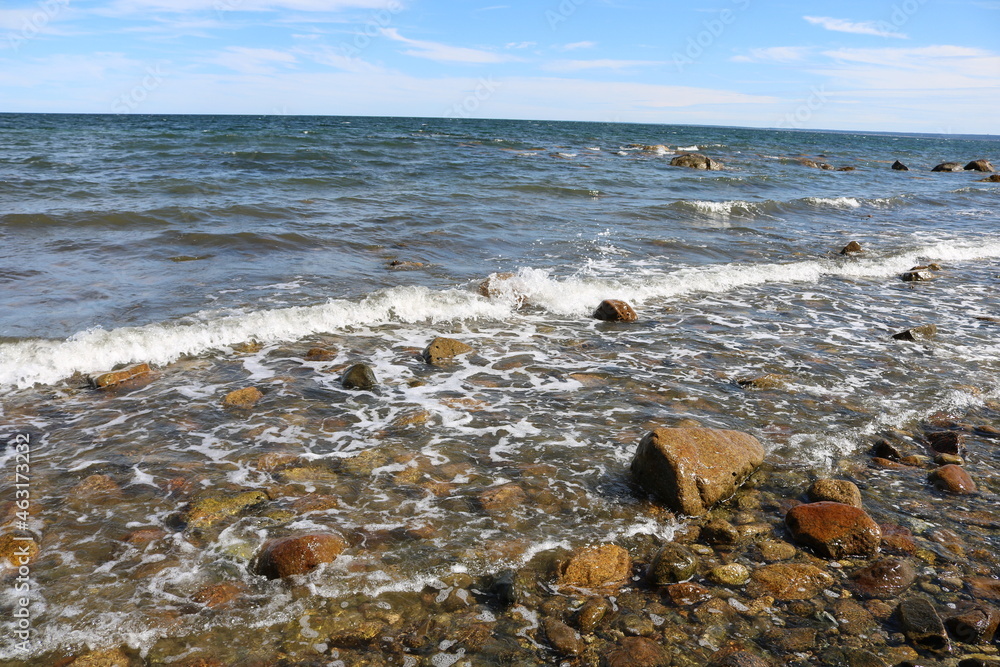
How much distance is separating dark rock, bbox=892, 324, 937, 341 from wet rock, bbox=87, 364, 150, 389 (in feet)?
28.6

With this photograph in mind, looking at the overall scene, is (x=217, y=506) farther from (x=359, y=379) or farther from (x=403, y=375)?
(x=403, y=375)

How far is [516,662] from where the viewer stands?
284cm

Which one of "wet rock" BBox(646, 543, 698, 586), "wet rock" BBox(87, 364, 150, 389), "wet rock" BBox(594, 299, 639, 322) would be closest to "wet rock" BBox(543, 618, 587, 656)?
"wet rock" BBox(646, 543, 698, 586)

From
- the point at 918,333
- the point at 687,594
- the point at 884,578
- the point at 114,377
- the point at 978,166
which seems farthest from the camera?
the point at 978,166

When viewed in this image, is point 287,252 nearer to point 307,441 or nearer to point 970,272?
point 307,441

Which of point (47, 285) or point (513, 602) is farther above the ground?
point (47, 285)

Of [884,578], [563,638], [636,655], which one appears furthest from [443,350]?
[884,578]

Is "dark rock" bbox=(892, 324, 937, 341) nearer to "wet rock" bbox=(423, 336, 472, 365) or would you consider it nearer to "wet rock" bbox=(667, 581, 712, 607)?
"wet rock" bbox=(423, 336, 472, 365)

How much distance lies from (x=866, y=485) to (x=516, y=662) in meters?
3.02

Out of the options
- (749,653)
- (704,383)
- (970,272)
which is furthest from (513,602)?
(970,272)

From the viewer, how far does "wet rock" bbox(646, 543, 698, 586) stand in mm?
3344

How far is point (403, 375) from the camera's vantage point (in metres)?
6.34

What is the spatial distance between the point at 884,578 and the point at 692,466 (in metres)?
1.20

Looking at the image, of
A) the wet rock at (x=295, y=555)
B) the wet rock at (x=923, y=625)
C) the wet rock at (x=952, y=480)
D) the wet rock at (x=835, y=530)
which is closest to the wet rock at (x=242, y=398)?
the wet rock at (x=295, y=555)
